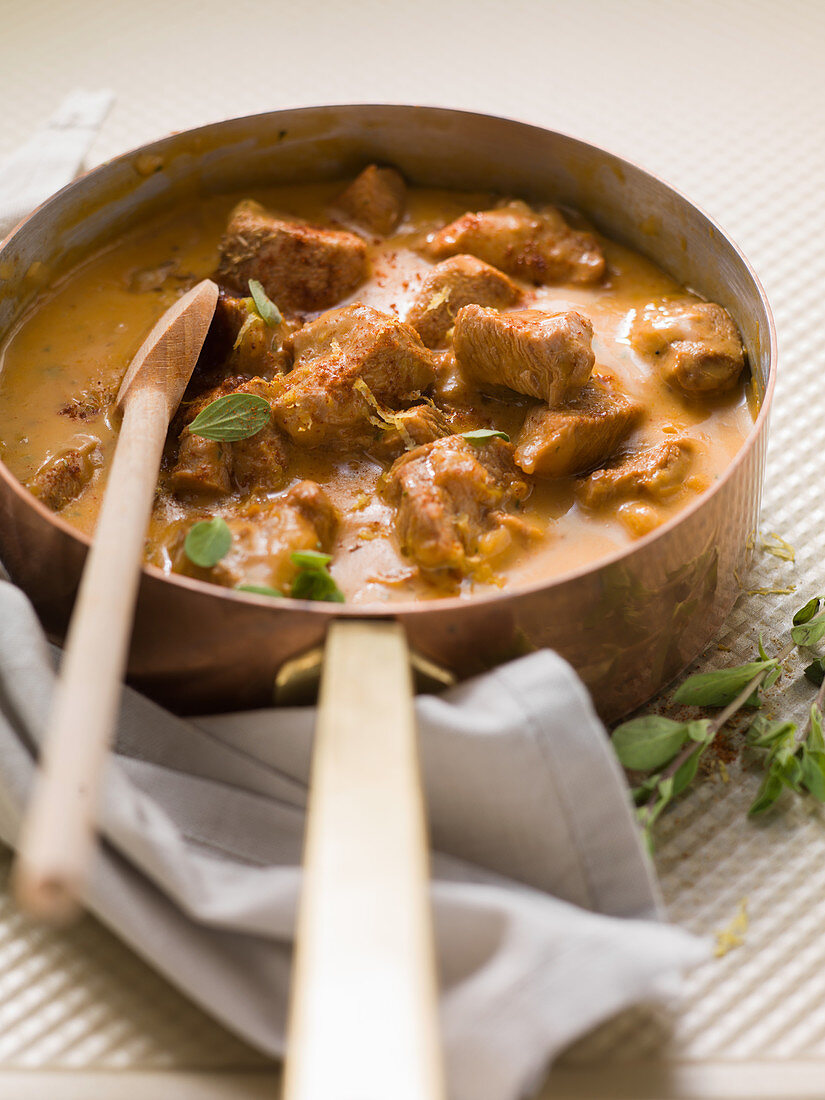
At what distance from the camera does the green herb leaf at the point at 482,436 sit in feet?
7.16

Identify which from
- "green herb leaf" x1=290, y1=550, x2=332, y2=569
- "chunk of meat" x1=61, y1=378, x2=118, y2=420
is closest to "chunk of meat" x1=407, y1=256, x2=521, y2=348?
"chunk of meat" x1=61, y1=378, x2=118, y2=420

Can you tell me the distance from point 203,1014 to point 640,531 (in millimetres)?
1051

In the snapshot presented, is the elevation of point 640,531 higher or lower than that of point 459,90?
lower

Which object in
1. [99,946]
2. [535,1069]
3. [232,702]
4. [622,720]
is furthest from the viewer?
[622,720]

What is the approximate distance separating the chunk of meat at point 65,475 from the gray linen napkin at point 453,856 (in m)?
0.30

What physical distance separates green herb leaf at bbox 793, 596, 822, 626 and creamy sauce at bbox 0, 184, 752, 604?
281 millimetres

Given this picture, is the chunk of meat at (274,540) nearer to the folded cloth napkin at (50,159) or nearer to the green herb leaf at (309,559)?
the green herb leaf at (309,559)

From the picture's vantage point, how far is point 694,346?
93.3 inches

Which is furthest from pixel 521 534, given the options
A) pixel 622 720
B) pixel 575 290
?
pixel 575 290

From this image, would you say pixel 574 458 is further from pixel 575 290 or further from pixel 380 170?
pixel 380 170

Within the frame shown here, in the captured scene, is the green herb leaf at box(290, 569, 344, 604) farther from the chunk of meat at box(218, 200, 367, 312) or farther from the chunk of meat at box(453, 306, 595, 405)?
the chunk of meat at box(218, 200, 367, 312)

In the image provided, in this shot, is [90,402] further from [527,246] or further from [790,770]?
[790,770]

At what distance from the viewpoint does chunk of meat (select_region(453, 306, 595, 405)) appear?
2197mm

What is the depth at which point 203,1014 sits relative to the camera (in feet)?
5.42
